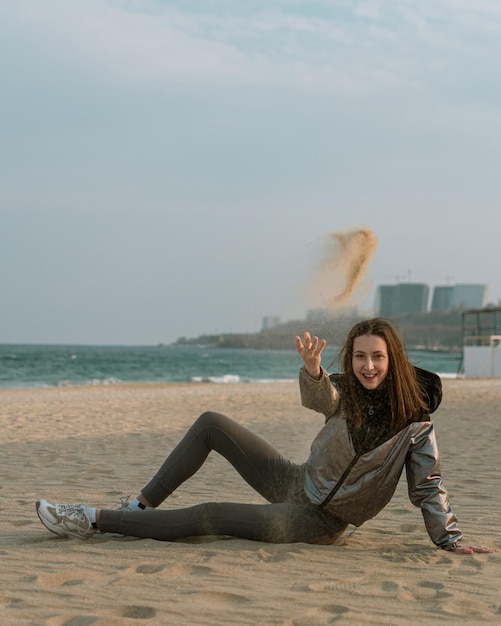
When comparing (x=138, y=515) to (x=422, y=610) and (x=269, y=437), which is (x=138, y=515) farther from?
(x=269, y=437)

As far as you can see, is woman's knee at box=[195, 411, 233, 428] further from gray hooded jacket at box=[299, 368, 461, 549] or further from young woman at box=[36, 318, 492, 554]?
gray hooded jacket at box=[299, 368, 461, 549]

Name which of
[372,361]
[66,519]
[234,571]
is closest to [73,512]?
[66,519]

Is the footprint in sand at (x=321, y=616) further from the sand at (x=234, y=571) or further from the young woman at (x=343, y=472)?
the young woman at (x=343, y=472)

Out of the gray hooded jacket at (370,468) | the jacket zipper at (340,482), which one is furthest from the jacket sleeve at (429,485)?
the jacket zipper at (340,482)

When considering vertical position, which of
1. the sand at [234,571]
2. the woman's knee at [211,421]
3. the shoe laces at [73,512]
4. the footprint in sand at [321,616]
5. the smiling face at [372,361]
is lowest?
the sand at [234,571]

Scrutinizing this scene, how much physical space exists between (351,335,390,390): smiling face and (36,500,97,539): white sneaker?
163cm

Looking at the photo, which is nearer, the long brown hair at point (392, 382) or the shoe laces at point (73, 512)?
the long brown hair at point (392, 382)

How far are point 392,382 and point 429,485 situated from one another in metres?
0.54

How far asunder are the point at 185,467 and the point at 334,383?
37.4 inches

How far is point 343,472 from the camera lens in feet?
13.3

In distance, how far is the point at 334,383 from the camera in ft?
13.9

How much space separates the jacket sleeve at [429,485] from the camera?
13.2 ft

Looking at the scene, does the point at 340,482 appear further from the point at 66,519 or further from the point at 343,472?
the point at 66,519

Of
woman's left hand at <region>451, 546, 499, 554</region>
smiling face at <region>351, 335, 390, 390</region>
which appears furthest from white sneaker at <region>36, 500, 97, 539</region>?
woman's left hand at <region>451, 546, 499, 554</region>
